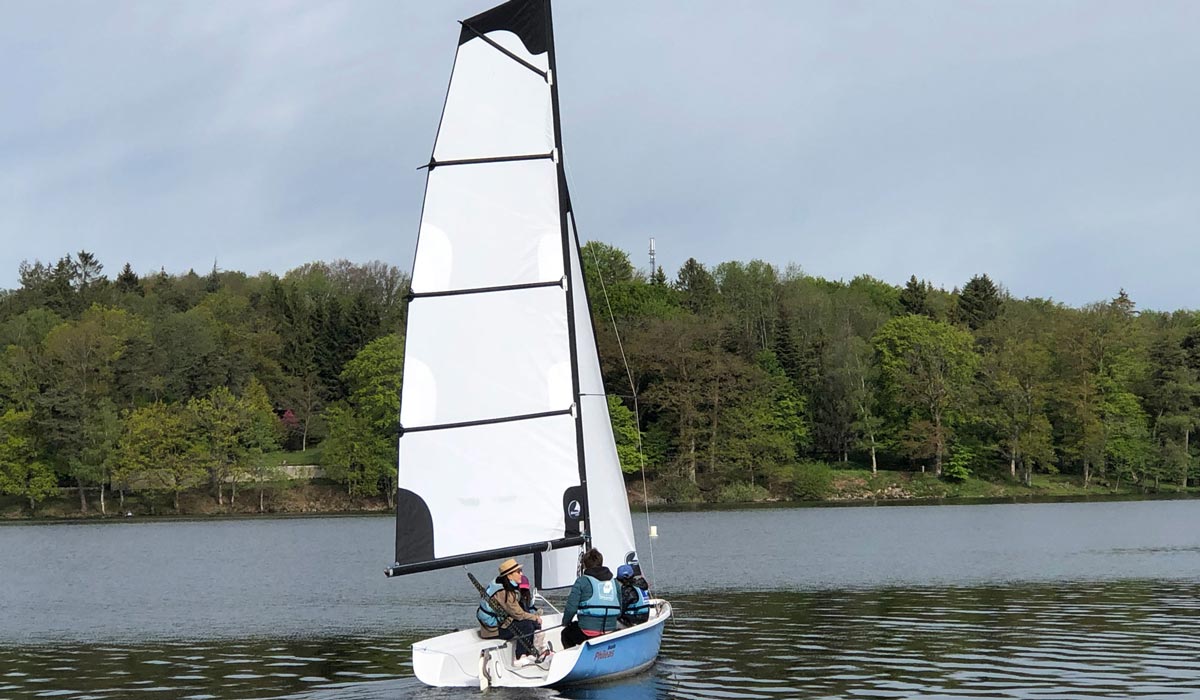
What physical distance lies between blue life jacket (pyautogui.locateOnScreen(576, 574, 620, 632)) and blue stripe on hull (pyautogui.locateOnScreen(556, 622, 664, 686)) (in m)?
0.32

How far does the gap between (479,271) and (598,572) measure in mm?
4620

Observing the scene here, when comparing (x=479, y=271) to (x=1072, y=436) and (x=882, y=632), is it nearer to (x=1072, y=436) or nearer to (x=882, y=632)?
(x=882, y=632)

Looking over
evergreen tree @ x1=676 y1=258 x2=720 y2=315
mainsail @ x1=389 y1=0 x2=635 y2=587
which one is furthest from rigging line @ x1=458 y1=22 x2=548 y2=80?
evergreen tree @ x1=676 y1=258 x2=720 y2=315

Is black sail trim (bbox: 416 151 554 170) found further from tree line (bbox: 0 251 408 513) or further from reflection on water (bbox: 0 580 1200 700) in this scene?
tree line (bbox: 0 251 408 513)

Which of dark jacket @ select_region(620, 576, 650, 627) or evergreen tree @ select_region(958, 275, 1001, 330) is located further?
evergreen tree @ select_region(958, 275, 1001, 330)

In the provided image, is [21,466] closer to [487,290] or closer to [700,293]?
[700,293]

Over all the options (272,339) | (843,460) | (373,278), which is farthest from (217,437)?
(373,278)

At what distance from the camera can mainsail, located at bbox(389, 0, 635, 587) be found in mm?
20141

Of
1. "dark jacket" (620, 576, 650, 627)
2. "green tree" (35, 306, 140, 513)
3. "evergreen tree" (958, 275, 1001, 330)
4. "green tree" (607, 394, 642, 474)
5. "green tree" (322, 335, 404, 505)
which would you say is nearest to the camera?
"dark jacket" (620, 576, 650, 627)

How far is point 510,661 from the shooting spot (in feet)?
63.4

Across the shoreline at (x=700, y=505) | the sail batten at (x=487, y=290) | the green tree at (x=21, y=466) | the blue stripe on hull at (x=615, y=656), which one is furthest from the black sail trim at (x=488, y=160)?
the green tree at (x=21, y=466)

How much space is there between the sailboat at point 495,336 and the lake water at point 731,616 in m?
2.41

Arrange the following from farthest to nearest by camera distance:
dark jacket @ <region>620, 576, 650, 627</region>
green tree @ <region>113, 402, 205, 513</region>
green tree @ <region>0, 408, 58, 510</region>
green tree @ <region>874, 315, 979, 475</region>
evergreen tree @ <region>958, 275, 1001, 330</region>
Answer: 1. evergreen tree @ <region>958, 275, 1001, 330</region>
2. green tree @ <region>874, 315, 979, 475</region>
3. green tree @ <region>113, 402, 205, 513</region>
4. green tree @ <region>0, 408, 58, 510</region>
5. dark jacket @ <region>620, 576, 650, 627</region>

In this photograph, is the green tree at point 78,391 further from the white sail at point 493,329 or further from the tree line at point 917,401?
the white sail at point 493,329
